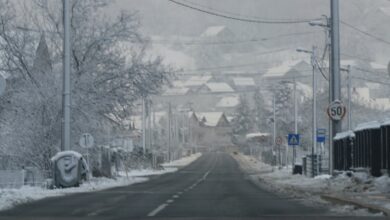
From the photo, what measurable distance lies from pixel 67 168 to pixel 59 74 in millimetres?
13302

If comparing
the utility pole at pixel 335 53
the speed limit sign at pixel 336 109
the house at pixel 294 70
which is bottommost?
the speed limit sign at pixel 336 109

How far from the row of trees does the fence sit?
13612 millimetres

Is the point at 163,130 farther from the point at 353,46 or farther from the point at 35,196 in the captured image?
the point at 35,196

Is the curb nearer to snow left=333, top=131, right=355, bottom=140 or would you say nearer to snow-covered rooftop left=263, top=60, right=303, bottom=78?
snow left=333, top=131, right=355, bottom=140

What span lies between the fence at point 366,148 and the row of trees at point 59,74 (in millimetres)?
13612

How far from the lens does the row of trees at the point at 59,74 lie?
45188mm

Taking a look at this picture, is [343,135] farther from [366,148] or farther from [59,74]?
[59,74]

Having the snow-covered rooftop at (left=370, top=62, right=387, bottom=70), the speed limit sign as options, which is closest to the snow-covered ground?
the speed limit sign

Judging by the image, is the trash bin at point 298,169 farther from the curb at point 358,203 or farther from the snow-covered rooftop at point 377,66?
the snow-covered rooftop at point 377,66

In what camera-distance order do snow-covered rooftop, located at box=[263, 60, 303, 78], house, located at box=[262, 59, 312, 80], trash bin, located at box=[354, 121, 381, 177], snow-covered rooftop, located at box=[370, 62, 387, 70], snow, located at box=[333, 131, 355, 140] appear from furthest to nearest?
snow-covered rooftop, located at box=[263, 60, 303, 78] → house, located at box=[262, 59, 312, 80] → snow-covered rooftop, located at box=[370, 62, 387, 70] → snow, located at box=[333, 131, 355, 140] → trash bin, located at box=[354, 121, 381, 177]

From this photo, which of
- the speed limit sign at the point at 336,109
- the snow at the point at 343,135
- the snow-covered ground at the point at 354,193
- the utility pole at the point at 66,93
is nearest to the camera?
the snow-covered ground at the point at 354,193

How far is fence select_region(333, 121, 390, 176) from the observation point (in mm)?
29656

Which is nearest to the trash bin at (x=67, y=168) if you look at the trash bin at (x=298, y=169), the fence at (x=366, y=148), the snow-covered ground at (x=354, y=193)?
the snow-covered ground at (x=354, y=193)

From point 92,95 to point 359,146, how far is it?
56.8 ft
